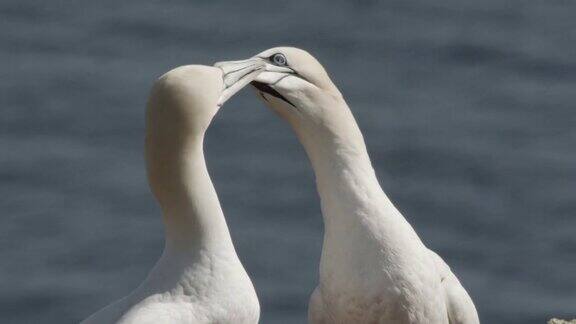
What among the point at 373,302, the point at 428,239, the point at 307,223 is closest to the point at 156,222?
the point at 307,223

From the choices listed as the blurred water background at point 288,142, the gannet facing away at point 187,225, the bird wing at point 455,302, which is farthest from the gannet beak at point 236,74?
the blurred water background at point 288,142

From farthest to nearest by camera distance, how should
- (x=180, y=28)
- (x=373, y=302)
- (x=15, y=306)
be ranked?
(x=180, y=28), (x=15, y=306), (x=373, y=302)

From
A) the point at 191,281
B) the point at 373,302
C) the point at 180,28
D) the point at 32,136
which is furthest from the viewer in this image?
the point at 180,28

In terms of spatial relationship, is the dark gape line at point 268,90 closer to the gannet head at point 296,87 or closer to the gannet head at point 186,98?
the gannet head at point 296,87

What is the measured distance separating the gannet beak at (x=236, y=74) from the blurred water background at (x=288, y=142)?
4.20 metres

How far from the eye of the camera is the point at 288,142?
13547mm

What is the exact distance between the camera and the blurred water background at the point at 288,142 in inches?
502

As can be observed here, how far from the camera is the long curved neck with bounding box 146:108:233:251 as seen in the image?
8.07 m

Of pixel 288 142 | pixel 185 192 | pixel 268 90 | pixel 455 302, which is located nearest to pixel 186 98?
pixel 185 192

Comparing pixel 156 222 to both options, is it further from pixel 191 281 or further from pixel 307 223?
pixel 191 281

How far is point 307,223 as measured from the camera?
12898 millimetres

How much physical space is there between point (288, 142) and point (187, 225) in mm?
5438

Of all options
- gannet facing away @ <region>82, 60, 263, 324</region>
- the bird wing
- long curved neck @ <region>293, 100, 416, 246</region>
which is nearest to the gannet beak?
gannet facing away @ <region>82, 60, 263, 324</region>

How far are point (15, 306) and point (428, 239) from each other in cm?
276
